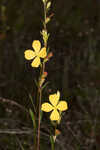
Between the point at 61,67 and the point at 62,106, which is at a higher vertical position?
the point at 61,67

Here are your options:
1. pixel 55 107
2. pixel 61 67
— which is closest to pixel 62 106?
pixel 55 107

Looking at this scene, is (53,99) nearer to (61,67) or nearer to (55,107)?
(55,107)

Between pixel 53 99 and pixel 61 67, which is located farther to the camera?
pixel 61 67

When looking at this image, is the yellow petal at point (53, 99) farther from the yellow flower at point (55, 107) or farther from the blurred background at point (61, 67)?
the blurred background at point (61, 67)

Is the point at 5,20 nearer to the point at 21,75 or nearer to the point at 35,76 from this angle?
the point at 21,75

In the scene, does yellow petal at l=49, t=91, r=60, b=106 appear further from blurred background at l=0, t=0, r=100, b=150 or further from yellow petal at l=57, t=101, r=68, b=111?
blurred background at l=0, t=0, r=100, b=150

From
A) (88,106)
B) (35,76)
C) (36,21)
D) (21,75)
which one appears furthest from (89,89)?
(36,21)

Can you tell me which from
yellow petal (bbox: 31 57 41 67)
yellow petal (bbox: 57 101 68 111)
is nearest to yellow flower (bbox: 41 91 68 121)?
yellow petal (bbox: 57 101 68 111)

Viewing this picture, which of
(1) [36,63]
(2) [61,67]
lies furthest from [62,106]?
(2) [61,67]

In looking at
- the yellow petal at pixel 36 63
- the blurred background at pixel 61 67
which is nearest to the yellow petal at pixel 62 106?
the yellow petal at pixel 36 63
